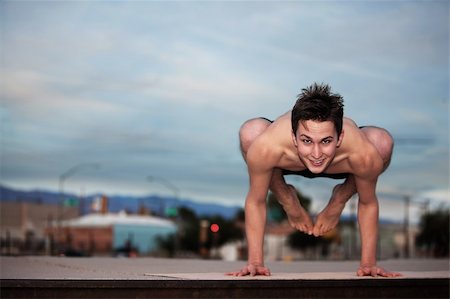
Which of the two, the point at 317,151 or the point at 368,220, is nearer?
the point at 317,151

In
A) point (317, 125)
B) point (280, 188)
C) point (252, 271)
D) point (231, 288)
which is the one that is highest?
point (317, 125)

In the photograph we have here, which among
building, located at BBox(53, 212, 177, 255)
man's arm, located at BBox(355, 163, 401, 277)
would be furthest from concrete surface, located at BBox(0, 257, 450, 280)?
building, located at BBox(53, 212, 177, 255)

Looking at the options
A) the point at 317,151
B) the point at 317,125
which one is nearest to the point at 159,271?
the point at 317,151

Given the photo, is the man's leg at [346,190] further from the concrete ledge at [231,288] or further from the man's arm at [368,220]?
the concrete ledge at [231,288]

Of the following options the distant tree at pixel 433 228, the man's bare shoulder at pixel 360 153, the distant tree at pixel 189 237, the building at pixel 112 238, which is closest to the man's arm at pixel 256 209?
the man's bare shoulder at pixel 360 153

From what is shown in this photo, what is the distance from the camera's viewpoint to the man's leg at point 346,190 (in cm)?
755

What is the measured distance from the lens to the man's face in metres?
6.64

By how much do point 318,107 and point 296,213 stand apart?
181 cm

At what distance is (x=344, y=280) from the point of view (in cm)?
638

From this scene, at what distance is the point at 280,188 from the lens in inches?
311

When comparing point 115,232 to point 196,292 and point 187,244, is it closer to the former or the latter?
point 187,244

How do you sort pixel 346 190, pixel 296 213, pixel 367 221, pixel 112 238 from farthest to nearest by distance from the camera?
pixel 112 238 → pixel 296 213 → pixel 346 190 → pixel 367 221

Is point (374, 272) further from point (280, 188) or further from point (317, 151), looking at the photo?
point (317, 151)

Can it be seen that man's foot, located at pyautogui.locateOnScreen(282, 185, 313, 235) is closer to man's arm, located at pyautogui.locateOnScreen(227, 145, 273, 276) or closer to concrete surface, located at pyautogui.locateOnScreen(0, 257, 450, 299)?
man's arm, located at pyautogui.locateOnScreen(227, 145, 273, 276)
